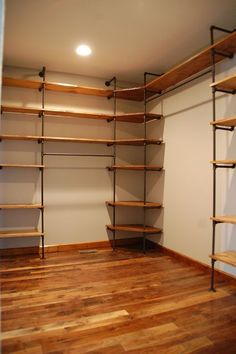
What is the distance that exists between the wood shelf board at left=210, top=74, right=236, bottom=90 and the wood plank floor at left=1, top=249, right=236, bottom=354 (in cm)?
185

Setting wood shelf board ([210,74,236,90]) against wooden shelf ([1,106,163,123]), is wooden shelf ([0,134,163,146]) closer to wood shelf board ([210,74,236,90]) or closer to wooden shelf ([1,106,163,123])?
wooden shelf ([1,106,163,123])

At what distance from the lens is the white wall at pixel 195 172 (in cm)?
272

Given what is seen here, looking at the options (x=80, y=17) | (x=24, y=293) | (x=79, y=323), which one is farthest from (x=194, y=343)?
(x=80, y=17)

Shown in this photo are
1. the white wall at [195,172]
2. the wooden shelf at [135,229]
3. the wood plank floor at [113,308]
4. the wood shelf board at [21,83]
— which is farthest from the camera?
the wooden shelf at [135,229]

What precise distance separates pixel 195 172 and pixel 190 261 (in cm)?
104

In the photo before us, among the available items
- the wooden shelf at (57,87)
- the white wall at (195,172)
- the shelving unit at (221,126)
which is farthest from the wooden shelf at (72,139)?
the shelving unit at (221,126)

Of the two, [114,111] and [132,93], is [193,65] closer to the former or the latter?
[132,93]

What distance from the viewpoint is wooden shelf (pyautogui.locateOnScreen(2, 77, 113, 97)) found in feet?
11.1

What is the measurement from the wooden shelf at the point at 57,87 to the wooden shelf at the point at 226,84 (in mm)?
1637

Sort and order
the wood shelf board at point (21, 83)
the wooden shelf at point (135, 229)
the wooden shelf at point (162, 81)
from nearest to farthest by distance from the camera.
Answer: the wooden shelf at point (162, 81) < the wood shelf board at point (21, 83) < the wooden shelf at point (135, 229)

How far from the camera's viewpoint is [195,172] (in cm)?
316

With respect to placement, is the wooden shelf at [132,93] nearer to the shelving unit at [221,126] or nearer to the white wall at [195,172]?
the white wall at [195,172]

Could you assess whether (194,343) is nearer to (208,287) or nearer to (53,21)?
(208,287)

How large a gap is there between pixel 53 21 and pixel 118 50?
820 mm
